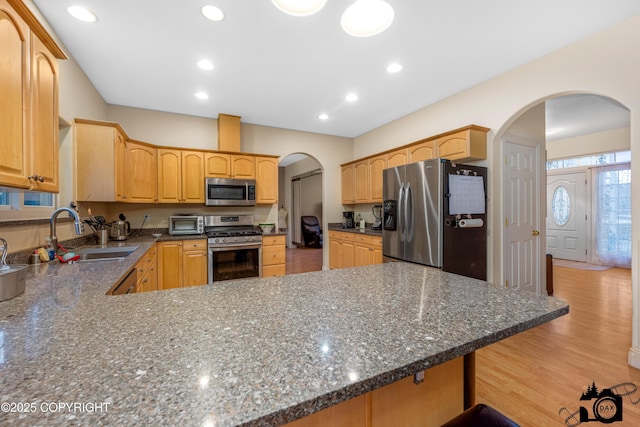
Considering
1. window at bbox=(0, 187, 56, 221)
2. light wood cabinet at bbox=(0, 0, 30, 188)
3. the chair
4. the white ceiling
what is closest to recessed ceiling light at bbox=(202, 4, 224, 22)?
the white ceiling

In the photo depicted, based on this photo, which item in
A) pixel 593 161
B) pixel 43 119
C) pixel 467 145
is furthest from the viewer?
A: pixel 593 161

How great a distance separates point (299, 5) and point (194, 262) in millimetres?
3055

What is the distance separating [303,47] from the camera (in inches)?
95.6

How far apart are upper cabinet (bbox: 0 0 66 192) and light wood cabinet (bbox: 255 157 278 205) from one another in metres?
2.73

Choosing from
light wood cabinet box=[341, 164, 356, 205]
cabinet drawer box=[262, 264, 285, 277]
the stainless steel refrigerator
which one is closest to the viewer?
the stainless steel refrigerator

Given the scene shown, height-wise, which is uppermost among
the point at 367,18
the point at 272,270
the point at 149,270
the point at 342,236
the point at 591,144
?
the point at 367,18

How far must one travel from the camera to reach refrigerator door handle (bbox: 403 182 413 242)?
3.17 m

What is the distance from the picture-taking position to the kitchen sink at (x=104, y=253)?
2223 mm

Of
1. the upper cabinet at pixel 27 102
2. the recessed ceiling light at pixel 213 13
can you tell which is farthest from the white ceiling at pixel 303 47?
the upper cabinet at pixel 27 102

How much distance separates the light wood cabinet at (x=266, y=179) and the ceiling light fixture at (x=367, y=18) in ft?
8.13

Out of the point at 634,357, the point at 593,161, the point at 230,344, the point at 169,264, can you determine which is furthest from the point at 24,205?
the point at 593,161

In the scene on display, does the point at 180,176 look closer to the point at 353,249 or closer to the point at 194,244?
the point at 194,244

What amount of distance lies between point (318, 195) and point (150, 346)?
24.2 feet

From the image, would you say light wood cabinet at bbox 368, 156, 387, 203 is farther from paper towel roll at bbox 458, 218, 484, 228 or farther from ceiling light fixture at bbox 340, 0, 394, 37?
ceiling light fixture at bbox 340, 0, 394, 37
